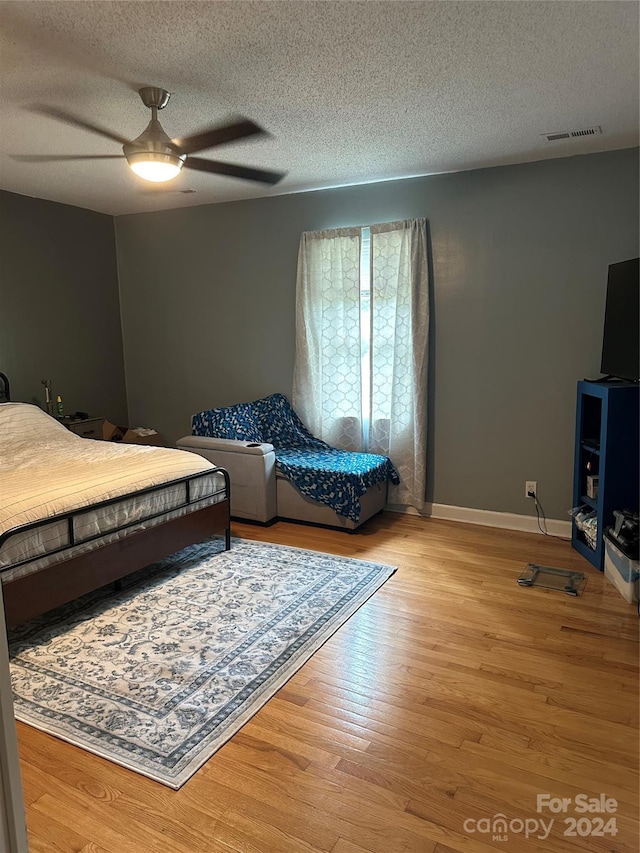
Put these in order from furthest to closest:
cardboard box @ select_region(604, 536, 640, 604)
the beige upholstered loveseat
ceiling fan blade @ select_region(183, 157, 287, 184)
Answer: the beige upholstered loveseat < ceiling fan blade @ select_region(183, 157, 287, 184) < cardboard box @ select_region(604, 536, 640, 604)

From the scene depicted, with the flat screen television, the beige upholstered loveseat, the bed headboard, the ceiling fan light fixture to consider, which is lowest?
the beige upholstered loveseat

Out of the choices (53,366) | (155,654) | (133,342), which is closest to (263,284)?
(133,342)

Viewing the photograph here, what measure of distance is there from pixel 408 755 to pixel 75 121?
11.1 feet

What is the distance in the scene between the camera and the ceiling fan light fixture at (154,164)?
265 centimetres

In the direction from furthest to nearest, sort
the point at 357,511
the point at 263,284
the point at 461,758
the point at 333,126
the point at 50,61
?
the point at 263,284 < the point at 357,511 < the point at 333,126 < the point at 50,61 < the point at 461,758

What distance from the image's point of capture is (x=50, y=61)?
2.41 meters

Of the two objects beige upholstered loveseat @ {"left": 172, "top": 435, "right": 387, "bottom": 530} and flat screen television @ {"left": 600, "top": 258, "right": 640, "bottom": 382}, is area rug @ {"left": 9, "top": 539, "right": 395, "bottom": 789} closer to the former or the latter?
beige upholstered loveseat @ {"left": 172, "top": 435, "right": 387, "bottom": 530}

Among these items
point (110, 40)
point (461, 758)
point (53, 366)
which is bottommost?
point (461, 758)

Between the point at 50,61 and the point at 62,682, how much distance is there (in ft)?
8.46

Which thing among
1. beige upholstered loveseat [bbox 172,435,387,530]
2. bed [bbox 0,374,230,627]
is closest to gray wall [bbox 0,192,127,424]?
bed [bbox 0,374,230,627]

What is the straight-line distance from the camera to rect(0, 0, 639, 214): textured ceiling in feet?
6.81

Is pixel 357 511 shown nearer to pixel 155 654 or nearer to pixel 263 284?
pixel 155 654

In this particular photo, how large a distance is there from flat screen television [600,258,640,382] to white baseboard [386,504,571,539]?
1150 mm

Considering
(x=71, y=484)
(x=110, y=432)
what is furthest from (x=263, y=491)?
(x=110, y=432)
